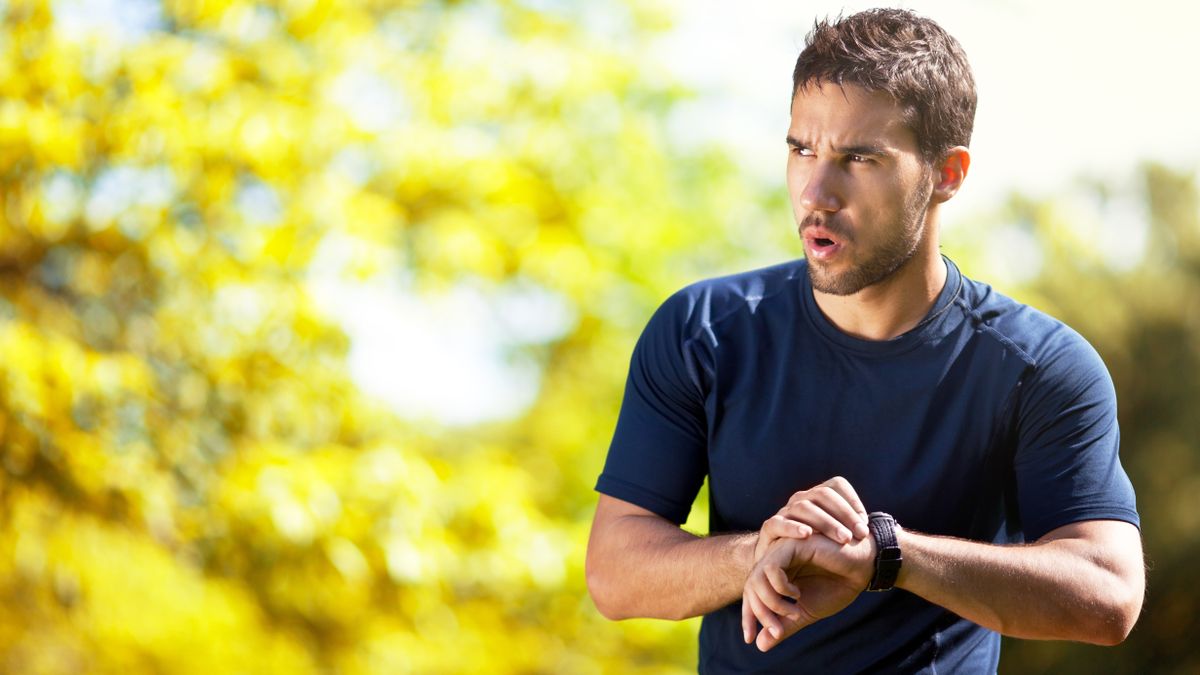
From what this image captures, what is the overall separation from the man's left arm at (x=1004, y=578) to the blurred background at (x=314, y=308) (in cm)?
235

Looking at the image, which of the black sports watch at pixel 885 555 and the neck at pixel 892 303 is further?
the neck at pixel 892 303

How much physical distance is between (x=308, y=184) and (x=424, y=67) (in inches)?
24.5

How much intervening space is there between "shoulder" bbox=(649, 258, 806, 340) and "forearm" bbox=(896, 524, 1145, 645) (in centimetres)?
42

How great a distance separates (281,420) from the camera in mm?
3922

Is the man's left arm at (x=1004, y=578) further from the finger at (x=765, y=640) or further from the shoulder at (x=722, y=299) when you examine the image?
the shoulder at (x=722, y=299)

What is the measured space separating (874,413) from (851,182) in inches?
12.1

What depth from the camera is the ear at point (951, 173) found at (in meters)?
1.63

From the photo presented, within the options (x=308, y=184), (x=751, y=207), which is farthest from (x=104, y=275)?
(x=751, y=207)

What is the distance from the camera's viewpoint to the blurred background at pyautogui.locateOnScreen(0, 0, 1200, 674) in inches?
149

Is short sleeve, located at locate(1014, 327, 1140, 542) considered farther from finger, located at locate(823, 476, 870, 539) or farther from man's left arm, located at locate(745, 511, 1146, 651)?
finger, located at locate(823, 476, 870, 539)

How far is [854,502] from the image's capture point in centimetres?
138

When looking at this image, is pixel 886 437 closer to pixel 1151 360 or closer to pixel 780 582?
pixel 780 582

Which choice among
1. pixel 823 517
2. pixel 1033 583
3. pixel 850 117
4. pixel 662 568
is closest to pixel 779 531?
pixel 823 517

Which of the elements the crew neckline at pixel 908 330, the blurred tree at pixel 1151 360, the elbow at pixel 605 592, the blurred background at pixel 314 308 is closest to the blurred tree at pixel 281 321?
the blurred background at pixel 314 308
